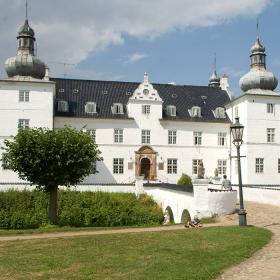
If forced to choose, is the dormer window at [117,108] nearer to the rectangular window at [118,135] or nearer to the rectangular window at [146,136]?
the rectangular window at [118,135]

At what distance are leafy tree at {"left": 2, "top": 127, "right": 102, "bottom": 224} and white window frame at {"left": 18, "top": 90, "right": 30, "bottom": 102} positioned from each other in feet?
43.2

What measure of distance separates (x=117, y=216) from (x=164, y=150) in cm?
1304

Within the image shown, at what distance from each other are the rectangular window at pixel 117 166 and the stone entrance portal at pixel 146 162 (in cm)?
135

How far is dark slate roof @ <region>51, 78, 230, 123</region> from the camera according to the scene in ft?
133

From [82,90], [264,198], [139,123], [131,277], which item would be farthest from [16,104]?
[131,277]

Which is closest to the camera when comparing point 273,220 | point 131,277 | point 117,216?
point 131,277

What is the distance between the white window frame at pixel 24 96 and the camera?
121 feet

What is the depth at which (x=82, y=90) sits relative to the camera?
42.1 m

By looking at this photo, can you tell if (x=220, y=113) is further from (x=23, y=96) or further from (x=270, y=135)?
(x=23, y=96)

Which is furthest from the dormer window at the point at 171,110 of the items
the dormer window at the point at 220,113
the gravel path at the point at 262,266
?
the gravel path at the point at 262,266

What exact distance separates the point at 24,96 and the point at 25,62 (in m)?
2.82

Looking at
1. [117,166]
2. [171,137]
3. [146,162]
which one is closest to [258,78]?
[171,137]

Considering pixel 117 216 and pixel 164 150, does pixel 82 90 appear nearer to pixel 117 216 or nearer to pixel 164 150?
pixel 164 150

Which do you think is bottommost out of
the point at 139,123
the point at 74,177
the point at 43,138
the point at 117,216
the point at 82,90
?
the point at 117,216
